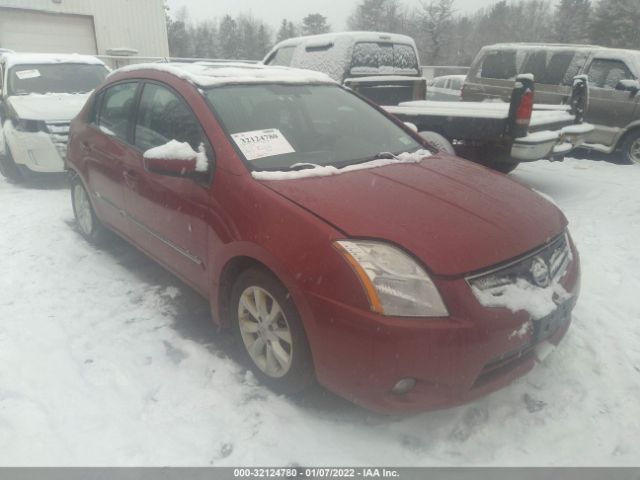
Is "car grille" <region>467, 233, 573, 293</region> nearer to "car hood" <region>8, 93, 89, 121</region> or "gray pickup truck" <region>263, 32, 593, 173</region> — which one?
"gray pickup truck" <region>263, 32, 593, 173</region>

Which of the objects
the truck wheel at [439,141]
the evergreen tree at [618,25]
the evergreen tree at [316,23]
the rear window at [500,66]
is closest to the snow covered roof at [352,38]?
the truck wheel at [439,141]

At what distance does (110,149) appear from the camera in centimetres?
354

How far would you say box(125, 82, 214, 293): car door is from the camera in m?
2.65

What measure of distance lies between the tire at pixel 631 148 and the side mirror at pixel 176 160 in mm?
8037

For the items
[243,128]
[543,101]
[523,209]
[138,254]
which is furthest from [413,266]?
[543,101]

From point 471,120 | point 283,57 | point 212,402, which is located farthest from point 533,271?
point 283,57

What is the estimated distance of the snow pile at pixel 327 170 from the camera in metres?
2.41

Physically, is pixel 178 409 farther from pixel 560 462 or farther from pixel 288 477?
pixel 560 462

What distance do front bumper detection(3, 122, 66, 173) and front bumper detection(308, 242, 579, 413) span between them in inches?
215

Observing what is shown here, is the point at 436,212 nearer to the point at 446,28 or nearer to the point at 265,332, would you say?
the point at 265,332

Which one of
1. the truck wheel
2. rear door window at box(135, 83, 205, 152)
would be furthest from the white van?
the truck wheel

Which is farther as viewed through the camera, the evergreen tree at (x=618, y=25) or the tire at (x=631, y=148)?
the evergreen tree at (x=618, y=25)

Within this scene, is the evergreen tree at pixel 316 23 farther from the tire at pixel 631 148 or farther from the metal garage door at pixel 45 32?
the tire at pixel 631 148

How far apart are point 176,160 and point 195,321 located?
114 centimetres
